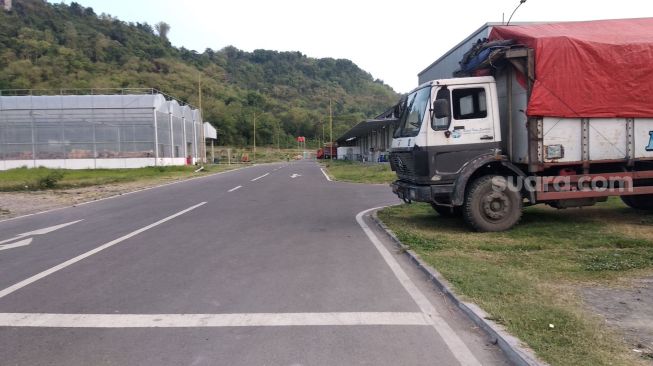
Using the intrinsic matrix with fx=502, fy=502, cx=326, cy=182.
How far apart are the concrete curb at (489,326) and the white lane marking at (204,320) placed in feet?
1.61

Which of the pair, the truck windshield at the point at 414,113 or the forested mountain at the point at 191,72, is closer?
the truck windshield at the point at 414,113

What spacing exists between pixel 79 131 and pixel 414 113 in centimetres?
4018

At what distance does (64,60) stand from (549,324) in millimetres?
78495

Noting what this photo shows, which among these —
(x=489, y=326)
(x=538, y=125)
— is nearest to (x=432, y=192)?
(x=538, y=125)

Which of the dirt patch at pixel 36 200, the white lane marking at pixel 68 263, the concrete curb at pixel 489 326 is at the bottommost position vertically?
the concrete curb at pixel 489 326

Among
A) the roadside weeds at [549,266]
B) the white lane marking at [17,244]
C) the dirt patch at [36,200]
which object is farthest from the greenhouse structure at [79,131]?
the roadside weeds at [549,266]

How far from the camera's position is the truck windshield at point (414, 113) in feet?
31.1

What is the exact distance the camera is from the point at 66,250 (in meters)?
8.71

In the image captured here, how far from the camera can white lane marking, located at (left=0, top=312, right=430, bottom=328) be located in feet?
16.1

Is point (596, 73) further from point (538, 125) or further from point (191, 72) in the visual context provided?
point (191, 72)

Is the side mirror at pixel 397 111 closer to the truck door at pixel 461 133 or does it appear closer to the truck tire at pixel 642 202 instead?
the truck door at pixel 461 133

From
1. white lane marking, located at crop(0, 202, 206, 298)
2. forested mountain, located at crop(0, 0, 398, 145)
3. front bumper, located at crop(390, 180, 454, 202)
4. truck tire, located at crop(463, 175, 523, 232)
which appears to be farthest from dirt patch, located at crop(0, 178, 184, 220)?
forested mountain, located at crop(0, 0, 398, 145)

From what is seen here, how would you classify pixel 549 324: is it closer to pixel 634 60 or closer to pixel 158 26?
pixel 634 60

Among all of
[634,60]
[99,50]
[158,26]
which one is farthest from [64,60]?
[634,60]
